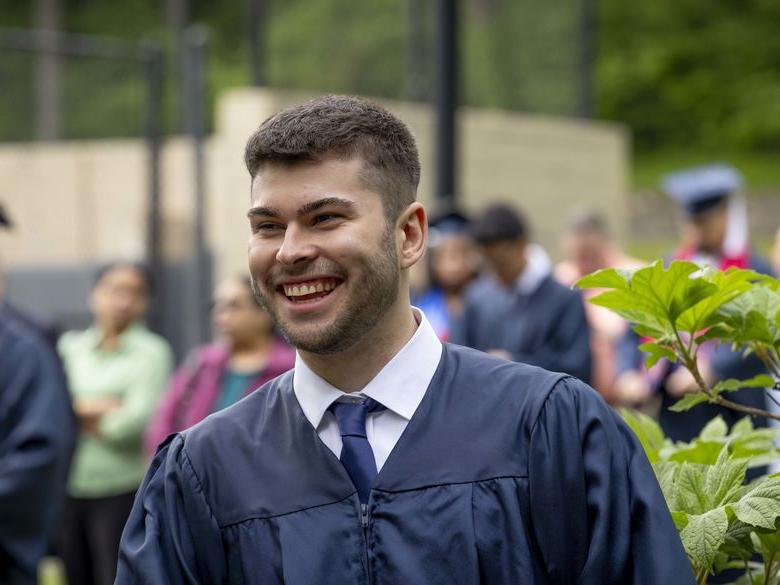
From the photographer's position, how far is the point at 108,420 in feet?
25.9

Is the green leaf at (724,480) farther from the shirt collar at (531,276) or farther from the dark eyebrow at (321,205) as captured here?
the shirt collar at (531,276)

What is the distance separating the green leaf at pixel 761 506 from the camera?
268 centimetres

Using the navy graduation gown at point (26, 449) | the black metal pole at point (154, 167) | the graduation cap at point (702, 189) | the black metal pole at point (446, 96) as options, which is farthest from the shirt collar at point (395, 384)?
the black metal pole at point (154, 167)

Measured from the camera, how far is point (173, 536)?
2.83 metres

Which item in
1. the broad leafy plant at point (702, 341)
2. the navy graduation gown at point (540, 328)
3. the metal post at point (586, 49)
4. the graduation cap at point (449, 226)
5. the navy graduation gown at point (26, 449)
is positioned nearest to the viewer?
the broad leafy plant at point (702, 341)

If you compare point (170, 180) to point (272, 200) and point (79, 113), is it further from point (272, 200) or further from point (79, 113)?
point (272, 200)

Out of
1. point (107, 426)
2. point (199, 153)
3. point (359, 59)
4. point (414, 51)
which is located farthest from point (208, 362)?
point (414, 51)

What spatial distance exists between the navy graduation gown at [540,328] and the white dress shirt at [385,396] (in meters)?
4.63

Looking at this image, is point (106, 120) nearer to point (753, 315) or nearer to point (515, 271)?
point (515, 271)

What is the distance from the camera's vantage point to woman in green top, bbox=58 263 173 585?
7.89m

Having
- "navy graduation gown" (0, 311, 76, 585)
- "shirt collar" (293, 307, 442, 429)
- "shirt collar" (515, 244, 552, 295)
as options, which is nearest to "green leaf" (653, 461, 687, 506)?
"shirt collar" (293, 307, 442, 429)

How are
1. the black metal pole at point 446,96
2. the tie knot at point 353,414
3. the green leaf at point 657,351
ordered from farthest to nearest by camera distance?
the black metal pole at point 446,96
the green leaf at point 657,351
the tie knot at point 353,414

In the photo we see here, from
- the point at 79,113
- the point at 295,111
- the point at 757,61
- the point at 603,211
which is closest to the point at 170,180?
Answer: the point at 79,113

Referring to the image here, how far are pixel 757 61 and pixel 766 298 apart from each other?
83.0 feet
